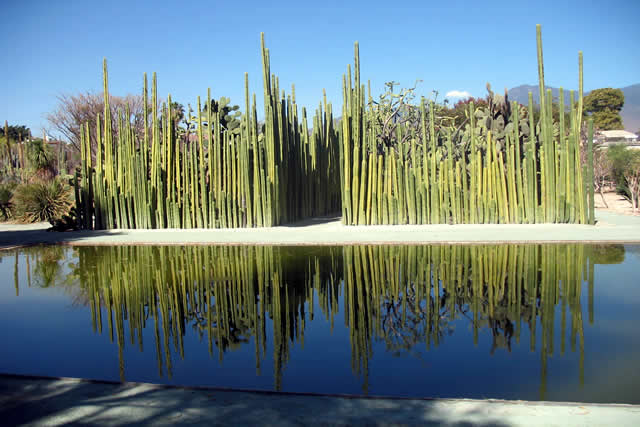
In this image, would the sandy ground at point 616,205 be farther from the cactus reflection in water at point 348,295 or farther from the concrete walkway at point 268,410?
the concrete walkway at point 268,410

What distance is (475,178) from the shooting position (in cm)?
1025

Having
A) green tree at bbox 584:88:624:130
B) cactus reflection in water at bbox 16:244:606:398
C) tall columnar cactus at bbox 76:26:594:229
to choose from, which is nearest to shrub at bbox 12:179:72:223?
tall columnar cactus at bbox 76:26:594:229

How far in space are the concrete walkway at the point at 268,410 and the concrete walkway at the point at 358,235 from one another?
541 cm

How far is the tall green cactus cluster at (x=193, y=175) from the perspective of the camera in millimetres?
10562

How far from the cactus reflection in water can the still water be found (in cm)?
2

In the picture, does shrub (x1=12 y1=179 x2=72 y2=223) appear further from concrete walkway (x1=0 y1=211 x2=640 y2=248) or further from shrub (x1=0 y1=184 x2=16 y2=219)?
concrete walkway (x1=0 y1=211 x2=640 y2=248)

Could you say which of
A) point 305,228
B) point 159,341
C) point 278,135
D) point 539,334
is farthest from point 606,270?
point 278,135

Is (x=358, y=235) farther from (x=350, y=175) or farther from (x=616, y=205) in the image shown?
(x=616, y=205)

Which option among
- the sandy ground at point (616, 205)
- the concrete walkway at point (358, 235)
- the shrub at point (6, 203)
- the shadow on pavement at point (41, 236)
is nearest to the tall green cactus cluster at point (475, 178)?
the concrete walkway at point (358, 235)

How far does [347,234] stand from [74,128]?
21.6m

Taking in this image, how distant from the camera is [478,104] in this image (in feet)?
106

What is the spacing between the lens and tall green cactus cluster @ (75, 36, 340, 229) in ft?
34.7

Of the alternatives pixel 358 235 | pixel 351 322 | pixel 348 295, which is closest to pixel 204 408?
pixel 351 322

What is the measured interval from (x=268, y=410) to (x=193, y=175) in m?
8.43
